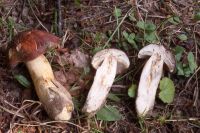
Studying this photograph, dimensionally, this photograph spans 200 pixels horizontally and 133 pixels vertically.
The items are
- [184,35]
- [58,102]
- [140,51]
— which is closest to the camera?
[58,102]

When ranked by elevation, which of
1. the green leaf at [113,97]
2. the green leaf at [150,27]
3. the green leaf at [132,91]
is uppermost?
the green leaf at [150,27]

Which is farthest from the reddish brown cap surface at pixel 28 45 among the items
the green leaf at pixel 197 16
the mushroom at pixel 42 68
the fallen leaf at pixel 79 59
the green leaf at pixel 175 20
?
the green leaf at pixel 197 16

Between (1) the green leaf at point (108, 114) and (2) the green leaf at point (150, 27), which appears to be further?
(2) the green leaf at point (150, 27)

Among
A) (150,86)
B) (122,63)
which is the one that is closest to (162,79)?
(150,86)

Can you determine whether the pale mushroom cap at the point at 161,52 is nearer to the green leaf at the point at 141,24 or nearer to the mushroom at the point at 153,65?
the mushroom at the point at 153,65

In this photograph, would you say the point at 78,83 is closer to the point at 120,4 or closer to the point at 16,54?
the point at 16,54

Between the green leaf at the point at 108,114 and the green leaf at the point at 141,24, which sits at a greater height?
the green leaf at the point at 141,24

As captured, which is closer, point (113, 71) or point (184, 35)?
point (113, 71)

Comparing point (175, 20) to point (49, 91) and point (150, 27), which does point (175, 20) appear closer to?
point (150, 27)
